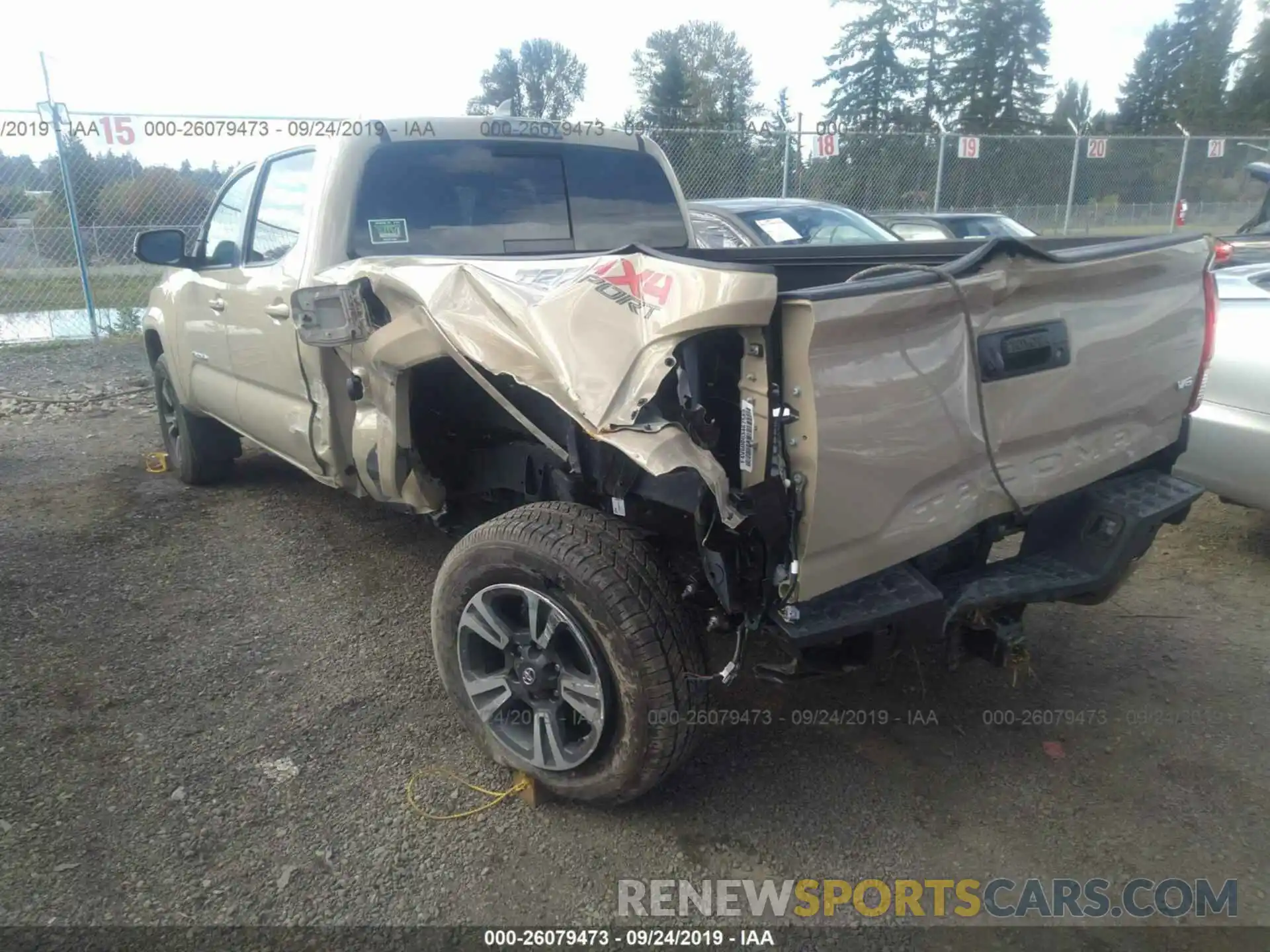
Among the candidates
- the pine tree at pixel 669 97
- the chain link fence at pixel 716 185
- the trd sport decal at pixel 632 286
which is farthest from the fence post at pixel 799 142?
the pine tree at pixel 669 97

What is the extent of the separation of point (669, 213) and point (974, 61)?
47.6 m

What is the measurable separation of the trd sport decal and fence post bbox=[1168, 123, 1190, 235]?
1809 centimetres

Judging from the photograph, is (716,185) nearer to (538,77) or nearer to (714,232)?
(714,232)

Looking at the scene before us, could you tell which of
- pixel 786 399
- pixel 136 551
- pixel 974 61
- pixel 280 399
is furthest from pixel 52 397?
pixel 974 61

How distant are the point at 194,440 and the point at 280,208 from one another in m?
2.06

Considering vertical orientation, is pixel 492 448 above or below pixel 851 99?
below

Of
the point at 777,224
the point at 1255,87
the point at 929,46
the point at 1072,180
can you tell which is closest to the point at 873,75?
the point at 929,46

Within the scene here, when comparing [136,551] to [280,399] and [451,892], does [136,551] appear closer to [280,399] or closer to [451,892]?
[280,399]

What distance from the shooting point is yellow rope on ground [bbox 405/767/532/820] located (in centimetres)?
267

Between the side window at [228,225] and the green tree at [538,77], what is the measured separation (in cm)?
5630

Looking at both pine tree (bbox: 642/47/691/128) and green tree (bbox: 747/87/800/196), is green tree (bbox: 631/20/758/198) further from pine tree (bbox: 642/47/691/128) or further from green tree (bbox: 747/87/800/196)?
green tree (bbox: 747/87/800/196)

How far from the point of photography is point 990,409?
2.43 meters

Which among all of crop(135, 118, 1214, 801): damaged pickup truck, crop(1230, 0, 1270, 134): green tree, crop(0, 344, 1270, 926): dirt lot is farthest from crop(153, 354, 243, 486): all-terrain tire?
crop(1230, 0, 1270, 134): green tree

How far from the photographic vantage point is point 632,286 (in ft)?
7.29
